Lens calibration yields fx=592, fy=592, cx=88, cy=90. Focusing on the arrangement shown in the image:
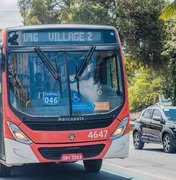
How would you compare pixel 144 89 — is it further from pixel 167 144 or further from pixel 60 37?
pixel 60 37

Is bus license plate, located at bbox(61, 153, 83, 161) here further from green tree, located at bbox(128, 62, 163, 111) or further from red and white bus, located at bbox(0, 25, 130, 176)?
green tree, located at bbox(128, 62, 163, 111)

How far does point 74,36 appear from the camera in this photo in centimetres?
1217

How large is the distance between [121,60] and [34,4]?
3829 centimetres

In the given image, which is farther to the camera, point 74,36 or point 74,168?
point 74,168

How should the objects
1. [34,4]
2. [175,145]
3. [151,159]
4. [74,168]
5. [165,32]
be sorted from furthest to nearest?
1. [34,4]
2. [165,32]
3. [175,145]
4. [151,159]
5. [74,168]

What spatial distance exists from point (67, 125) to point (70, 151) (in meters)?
0.52

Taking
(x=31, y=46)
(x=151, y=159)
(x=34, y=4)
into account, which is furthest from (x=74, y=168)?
(x=34, y=4)

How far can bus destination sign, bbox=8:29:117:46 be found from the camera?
1190cm

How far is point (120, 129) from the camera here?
38.9 feet

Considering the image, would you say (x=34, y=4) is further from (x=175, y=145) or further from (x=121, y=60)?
(x=121, y=60)

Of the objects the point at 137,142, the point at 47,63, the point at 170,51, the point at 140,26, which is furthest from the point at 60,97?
the point at 140,26

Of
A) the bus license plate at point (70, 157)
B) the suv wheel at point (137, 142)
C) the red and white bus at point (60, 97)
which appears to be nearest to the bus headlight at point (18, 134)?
the red and white bus at point (60, 97)

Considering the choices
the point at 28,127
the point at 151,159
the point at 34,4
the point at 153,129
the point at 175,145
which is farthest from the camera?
the point at 34,4

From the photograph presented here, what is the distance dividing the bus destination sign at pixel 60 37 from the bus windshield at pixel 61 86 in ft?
0.86
